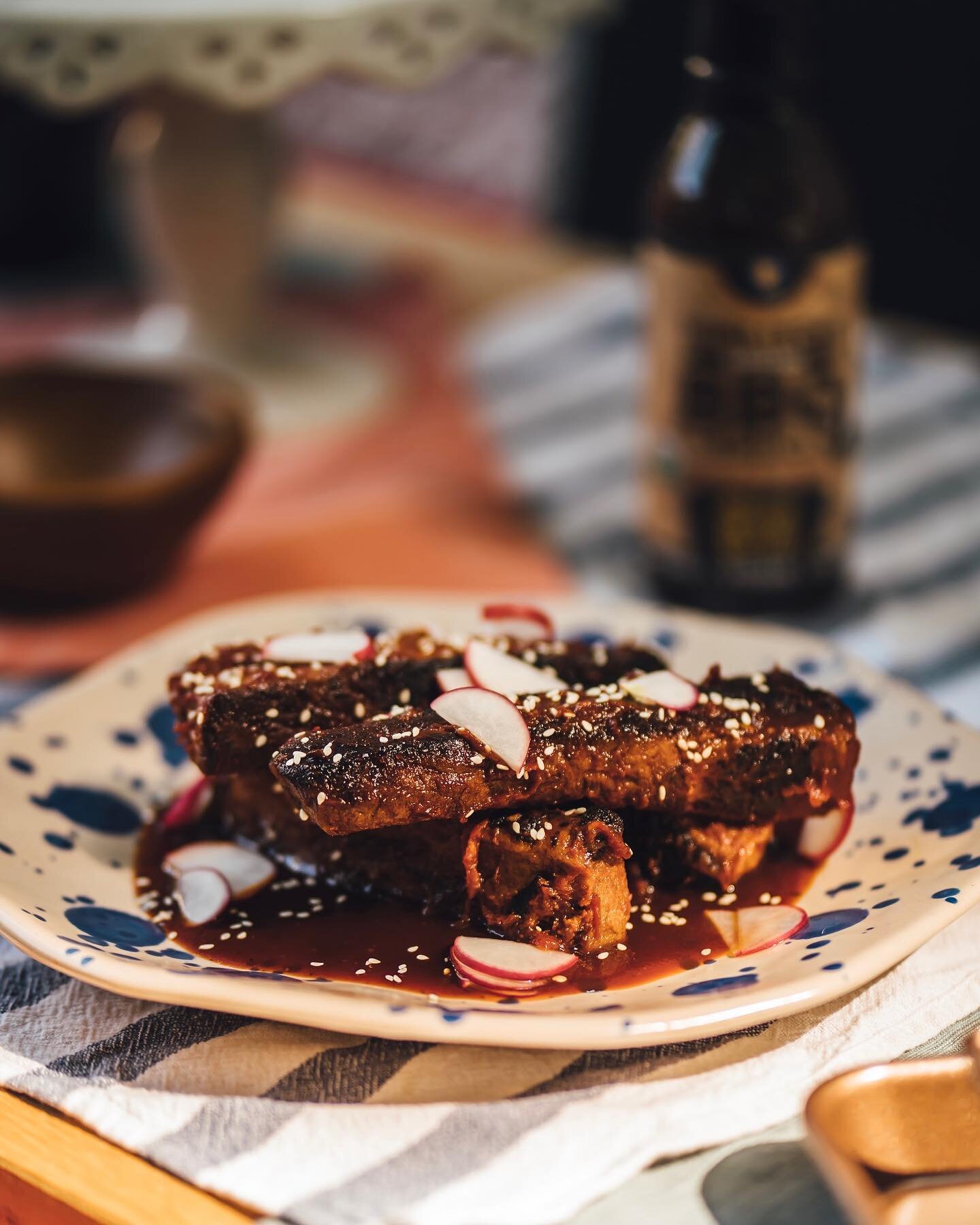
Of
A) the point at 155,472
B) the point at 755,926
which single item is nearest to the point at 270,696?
the point at 755,926

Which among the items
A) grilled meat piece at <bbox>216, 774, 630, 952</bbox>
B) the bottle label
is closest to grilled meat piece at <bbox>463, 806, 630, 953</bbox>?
grilled meat piece at <bbox>216, 774, 630, 952</bbox>

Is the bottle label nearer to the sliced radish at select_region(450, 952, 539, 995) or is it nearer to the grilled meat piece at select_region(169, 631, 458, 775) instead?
the grilled meat piece at select_region(169, 631, 458, 775)

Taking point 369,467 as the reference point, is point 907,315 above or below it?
above

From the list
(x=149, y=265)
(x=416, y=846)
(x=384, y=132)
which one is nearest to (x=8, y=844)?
(x=416, y=846)

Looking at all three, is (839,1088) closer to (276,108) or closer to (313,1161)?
(313,1161)

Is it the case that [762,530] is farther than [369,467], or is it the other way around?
[369,467]

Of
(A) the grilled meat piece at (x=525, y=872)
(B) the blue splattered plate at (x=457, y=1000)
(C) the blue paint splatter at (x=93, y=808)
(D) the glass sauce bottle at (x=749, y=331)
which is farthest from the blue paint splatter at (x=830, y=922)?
(D) the glass sauce bottle at (x=749, y=331)

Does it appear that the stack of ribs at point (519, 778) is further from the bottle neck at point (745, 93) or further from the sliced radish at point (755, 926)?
the bottle neck at point (745, 93)
